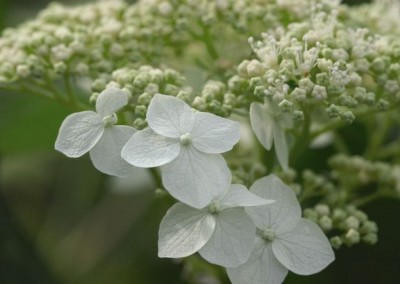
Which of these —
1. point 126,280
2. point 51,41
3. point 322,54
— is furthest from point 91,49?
point 126,280

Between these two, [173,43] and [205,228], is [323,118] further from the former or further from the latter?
[205,228]

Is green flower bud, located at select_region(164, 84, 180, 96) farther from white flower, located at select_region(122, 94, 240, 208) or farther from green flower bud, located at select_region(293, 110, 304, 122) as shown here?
green flower bud, located at select_region(293, 110, 304, 122)

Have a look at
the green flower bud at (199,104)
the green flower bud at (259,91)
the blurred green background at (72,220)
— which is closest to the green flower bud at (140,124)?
the green flower bud at (199,104)

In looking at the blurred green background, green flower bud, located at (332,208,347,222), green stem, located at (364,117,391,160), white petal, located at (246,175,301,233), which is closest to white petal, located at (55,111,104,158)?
white petal, located at (246,175,301,233)

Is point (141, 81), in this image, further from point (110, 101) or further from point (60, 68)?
point (60, 68)

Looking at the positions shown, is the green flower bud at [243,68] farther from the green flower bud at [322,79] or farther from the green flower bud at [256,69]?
the green flower bud at [322,79]

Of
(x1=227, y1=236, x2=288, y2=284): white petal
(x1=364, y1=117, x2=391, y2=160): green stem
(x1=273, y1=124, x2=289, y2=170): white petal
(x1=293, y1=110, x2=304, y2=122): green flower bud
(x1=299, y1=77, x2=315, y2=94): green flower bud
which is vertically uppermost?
(x1=299, y1=77, x2=315, y2=94): green flower bud

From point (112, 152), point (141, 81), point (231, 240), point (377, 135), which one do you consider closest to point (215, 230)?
point (231, 240)
